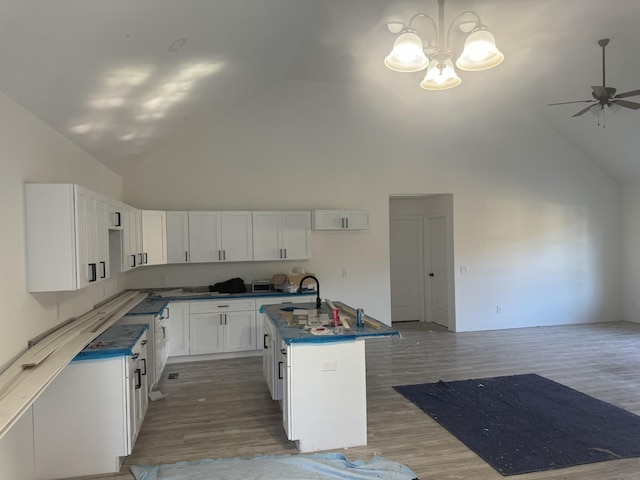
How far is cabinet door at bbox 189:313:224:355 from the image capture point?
580 cm

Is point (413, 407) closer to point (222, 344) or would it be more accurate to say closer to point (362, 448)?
point (362, 448)

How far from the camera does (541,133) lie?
776cm

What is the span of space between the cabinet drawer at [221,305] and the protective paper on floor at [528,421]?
2403mm

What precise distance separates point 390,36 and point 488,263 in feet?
14.3

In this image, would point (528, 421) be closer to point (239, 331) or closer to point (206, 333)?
point (239, 331)

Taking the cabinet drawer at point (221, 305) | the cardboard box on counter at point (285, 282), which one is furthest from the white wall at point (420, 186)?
the cabinet drawer at point (221, 305)

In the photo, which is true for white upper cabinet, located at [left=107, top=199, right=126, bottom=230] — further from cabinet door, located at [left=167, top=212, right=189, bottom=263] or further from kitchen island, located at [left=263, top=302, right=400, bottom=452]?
kitchen island, located at [left=263, top=302, right=400, bottom=452]

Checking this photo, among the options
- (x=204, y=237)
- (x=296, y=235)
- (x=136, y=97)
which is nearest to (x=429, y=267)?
(x=296, y=235)

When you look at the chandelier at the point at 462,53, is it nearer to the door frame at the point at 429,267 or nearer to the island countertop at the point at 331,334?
the island countertop at the point at 331,334

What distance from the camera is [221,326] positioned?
5.88m

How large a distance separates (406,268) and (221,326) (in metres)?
4.15

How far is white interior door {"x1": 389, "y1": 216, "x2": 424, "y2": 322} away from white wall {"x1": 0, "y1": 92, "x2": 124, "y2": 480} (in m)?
6.20

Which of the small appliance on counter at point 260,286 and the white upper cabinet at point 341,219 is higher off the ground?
the white upper cabinet at point 341,219

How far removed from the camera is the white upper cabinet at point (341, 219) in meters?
6.54
